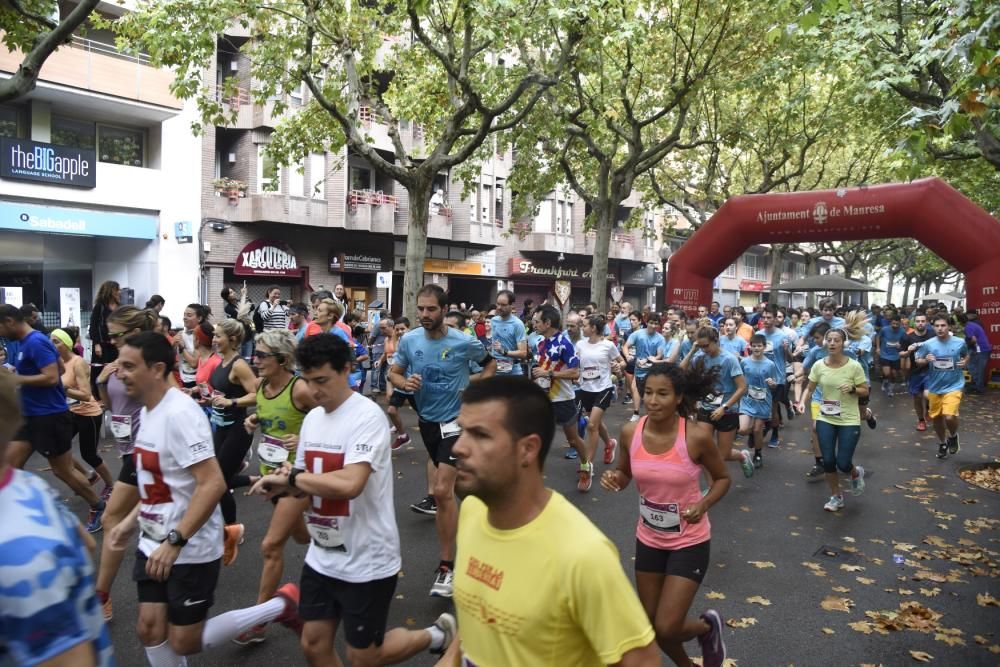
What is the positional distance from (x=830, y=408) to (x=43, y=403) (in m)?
7.17

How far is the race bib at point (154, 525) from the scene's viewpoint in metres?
3.23

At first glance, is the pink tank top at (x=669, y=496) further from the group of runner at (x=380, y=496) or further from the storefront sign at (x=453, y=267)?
the storefront sign at (x=453, y=267)

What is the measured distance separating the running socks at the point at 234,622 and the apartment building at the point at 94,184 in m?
15.5

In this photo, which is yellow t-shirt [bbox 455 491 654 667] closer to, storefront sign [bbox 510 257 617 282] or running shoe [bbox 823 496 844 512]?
running shoe [bbox 823 496 844 512]

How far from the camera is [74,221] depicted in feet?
57.8

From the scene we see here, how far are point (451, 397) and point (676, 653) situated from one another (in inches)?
103

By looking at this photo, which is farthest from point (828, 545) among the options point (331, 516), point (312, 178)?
point (312, 178)

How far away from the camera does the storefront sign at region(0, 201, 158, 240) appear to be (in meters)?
16.7

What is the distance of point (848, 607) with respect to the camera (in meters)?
4.98

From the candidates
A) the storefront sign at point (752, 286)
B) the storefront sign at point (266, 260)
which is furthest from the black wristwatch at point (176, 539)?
the storefront sign at point (752, 286)

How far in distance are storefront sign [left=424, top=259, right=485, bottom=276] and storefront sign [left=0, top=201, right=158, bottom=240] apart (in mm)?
10963

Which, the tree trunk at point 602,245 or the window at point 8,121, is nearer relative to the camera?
the window at point 8,121

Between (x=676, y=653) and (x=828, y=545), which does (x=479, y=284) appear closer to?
(x=828, y=545)

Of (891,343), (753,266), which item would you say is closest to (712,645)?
(891,343)
